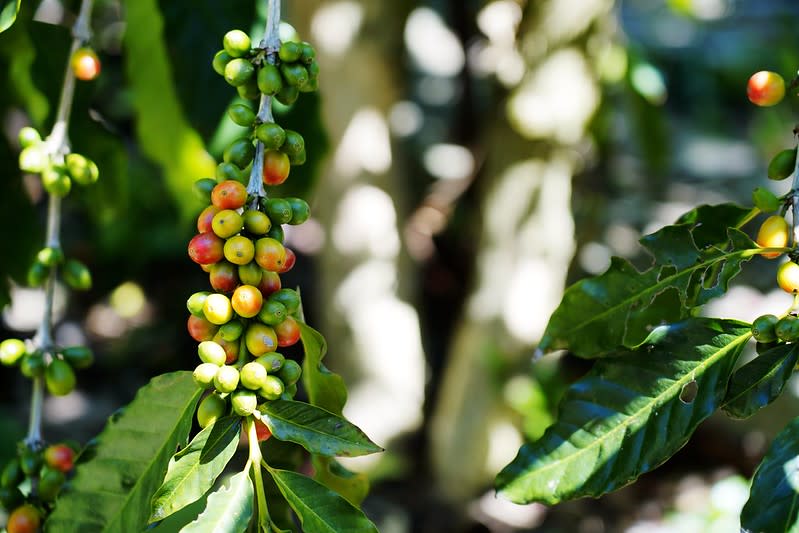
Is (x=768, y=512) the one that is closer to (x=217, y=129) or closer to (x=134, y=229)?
(x=217, y=129)

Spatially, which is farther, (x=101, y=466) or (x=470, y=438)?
(x=470, y=438)

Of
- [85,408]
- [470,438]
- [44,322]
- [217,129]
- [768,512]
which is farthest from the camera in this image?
[85,408]

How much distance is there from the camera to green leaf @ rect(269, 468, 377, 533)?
21.6 inches

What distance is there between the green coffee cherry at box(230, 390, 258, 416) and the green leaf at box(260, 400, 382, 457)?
2 cm

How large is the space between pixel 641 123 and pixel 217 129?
1.51 m

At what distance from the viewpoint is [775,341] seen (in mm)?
581

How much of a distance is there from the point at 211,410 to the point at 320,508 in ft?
0.36

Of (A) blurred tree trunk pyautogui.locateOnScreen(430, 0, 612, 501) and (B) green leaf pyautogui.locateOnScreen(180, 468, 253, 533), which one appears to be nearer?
(B) green leaf pyautogui.locateOnScreen(180, 468, 253, 533)

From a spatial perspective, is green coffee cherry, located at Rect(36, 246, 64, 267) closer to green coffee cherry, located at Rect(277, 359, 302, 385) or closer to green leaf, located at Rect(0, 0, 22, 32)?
green leaf, located at Rect(0, 0, 22, 32)

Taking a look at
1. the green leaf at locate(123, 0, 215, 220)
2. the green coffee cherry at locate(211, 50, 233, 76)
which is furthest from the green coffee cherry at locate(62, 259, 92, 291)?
the green coffee cherry at locate(211, 50, 233, 76)

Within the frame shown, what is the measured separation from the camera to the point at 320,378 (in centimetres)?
64

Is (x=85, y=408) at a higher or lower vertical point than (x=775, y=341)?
lower

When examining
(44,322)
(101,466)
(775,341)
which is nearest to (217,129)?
(44,322)

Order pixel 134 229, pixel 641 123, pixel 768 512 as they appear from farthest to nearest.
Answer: pixel 134 229 → pixel 641 123 → pixel 768 512
